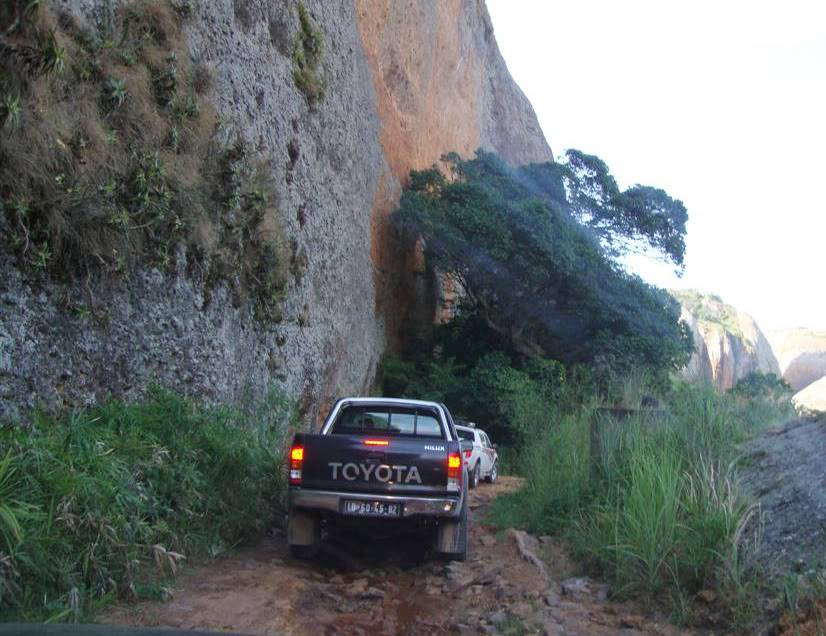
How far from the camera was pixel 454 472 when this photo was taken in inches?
308

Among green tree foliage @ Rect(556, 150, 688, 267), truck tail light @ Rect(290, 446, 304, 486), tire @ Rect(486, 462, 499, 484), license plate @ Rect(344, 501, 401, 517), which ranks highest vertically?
green tree foliage @ Rect(556, 150, 688, 267)

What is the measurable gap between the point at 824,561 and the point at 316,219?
42.0ft

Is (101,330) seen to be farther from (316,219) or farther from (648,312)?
(648,312)

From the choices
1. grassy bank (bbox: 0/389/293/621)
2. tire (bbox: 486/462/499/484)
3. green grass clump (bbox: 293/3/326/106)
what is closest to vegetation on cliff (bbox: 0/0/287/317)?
grassy bank (bbox: 0/389/293/621)

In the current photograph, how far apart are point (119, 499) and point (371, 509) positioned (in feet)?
7.97

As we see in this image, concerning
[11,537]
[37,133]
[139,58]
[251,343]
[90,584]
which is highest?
[139,58]

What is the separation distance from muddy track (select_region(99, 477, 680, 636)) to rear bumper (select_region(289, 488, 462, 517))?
0.66 metres

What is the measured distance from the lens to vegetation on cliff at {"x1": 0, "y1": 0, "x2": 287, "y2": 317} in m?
6.90

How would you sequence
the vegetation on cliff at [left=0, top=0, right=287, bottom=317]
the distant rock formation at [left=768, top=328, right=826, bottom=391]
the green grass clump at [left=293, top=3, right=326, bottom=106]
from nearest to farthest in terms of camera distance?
the vegetation on cliff at [left=0, top=0, right=287, bottom=317] < the green grass clump at [left=293, top=3, right=326, bottom=106] < the distant rock formation at [left=768, top=328, right=826, bottom=391]

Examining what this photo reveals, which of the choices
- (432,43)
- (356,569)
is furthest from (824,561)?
(432,43)

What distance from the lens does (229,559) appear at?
781 centimetres

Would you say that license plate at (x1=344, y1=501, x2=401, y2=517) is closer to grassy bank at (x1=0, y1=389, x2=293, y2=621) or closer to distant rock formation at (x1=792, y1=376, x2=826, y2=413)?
grassy bank at (x1=0, y1=389, x2=293, y2=621)

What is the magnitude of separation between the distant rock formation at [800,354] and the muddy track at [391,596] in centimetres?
6333

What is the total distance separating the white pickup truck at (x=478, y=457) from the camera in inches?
638
